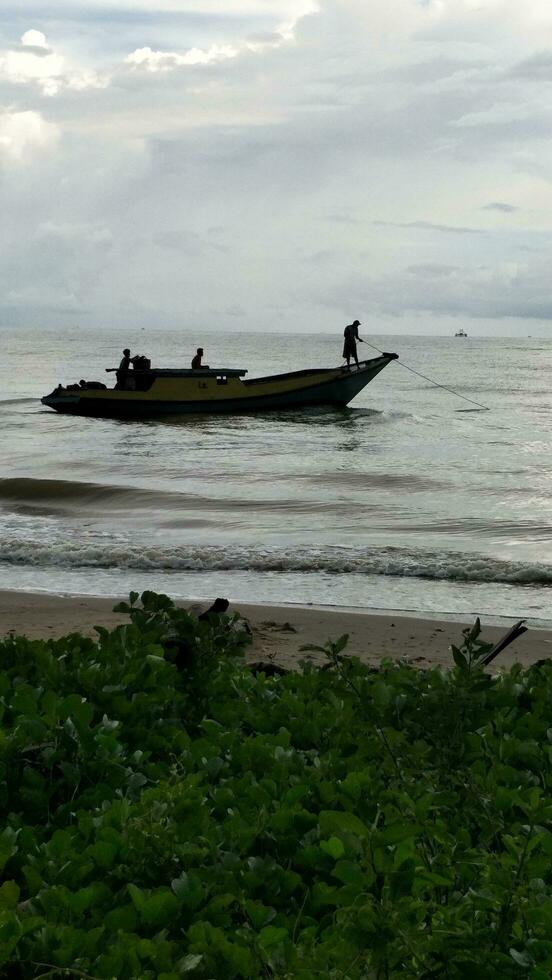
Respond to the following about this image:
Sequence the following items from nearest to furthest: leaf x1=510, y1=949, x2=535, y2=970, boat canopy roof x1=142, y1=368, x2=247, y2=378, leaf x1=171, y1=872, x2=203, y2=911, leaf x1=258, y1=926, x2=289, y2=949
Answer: leaf x1=510, y1=949, x2=535, y2=970, leaf x1=258, y1=926, x2=289, y2=949, leaf x1=171, y1=872, x2=203, y2=911, boat canopy roof x1=142, y1=368, x2=247, y2=378

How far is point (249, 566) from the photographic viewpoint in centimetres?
1277

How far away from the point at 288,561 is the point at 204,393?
22.8 meters

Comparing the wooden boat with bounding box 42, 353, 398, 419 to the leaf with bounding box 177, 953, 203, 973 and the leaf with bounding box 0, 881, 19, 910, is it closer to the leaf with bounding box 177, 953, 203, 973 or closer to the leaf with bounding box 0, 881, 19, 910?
the leaf with bounding box 0, 881, 19, 910

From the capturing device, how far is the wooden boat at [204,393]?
3497 cm

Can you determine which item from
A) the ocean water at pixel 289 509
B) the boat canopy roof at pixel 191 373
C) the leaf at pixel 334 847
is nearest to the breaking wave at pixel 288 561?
the ocean water at pixel 289 509

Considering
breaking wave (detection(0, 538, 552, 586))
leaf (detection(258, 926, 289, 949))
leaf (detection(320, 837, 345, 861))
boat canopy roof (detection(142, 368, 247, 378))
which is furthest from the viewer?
boat canopy roof (detection(142, 368, 247, 378))

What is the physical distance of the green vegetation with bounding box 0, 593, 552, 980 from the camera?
185 centimetres

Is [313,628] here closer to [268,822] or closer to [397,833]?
[268,822]

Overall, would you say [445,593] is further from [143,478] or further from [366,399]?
[366,399]

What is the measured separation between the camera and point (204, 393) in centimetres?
3512

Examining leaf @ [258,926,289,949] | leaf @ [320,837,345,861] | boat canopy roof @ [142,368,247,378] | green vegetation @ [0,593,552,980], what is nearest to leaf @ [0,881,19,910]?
green vegetation @ [0,593,552,980]

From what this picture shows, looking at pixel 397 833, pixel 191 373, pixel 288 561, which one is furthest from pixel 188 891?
pixel 191 373

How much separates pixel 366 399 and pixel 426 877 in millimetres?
49772

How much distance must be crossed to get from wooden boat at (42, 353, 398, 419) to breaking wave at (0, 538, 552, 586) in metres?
21.2
